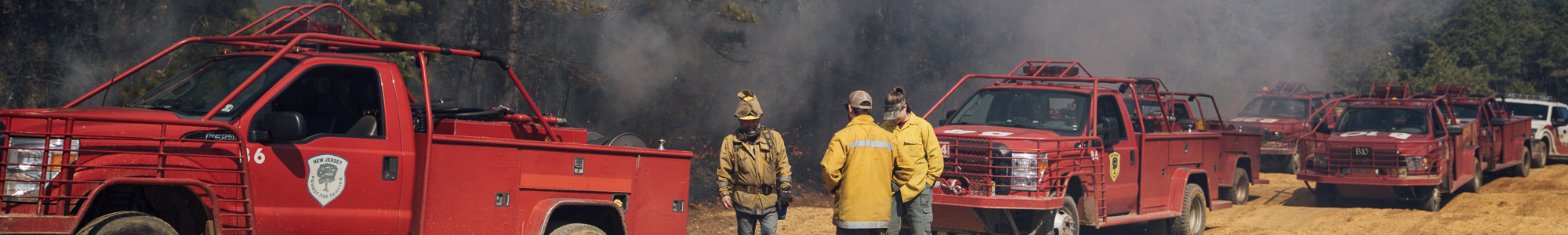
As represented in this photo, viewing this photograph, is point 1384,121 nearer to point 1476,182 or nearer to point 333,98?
point 1476,182

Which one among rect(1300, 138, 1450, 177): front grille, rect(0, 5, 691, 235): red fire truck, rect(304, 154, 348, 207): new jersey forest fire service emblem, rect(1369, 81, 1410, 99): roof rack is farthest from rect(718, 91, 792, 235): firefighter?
rect(1369, 81, 1410, 99): roof rack

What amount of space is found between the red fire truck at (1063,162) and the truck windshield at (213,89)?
4.62m

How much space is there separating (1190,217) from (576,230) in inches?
247

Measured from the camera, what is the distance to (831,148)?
6195 millimetres

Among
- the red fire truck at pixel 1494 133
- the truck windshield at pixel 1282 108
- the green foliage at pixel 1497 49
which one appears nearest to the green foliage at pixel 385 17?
the red fire truck at pixel 1494 133

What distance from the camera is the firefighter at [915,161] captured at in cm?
639

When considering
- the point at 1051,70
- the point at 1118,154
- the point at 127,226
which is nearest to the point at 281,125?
the point at 127,226

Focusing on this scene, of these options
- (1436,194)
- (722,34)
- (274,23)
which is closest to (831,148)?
(274,23)

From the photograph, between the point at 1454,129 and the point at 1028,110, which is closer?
the point at 1028,110

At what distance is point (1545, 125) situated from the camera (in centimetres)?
1912

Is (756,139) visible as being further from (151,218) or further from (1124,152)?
(1124,152)

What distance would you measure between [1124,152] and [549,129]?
4981 mm

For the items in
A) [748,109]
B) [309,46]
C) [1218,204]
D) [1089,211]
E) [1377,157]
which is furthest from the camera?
[1377,157]

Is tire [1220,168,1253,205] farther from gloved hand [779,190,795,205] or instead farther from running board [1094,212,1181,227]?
gloved hand [779,190,795,205]
